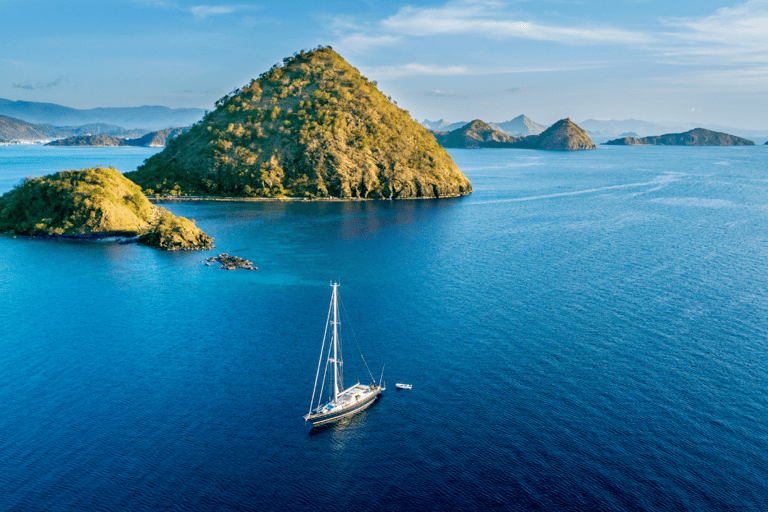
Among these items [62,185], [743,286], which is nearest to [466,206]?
[743,286]

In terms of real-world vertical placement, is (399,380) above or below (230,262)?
below

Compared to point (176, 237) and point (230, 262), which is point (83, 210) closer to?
point (176, 237)

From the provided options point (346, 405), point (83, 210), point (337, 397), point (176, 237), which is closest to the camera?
point (346, 405)

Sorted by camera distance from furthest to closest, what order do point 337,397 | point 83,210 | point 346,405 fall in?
point 83,210, point 337,397, point 346,405

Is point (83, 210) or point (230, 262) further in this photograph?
point (83, 210)

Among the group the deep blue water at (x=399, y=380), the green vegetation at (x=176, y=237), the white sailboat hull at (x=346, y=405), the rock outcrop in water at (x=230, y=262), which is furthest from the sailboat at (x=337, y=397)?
the green vegetation at (x=176, y=237)

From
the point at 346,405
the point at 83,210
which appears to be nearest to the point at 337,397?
the point at 346,405
